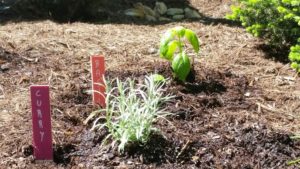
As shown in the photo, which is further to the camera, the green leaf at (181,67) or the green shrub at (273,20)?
the green shrub at (273,20)

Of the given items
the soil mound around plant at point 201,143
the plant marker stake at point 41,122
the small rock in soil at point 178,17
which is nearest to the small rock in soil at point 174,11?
the small rock in soil at point 178,17

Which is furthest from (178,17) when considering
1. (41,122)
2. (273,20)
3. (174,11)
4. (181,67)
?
(41,122)

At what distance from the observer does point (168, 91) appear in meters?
3.72

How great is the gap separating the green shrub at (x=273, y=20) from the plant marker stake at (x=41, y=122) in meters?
2.29

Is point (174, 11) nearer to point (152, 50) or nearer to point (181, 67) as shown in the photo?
point (152, 50)

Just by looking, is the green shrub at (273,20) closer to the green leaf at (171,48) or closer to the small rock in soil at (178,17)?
the green leaf at (171,48)

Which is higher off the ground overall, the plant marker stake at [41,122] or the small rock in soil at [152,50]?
the small rock in soil at [152,50]

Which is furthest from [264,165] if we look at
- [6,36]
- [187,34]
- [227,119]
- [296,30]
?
[6,36]

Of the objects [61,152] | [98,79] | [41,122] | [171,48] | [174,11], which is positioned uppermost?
[174,11]

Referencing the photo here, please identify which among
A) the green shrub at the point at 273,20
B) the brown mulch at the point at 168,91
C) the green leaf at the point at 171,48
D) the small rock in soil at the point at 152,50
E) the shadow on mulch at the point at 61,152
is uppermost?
the green shrub at the point at 273,20

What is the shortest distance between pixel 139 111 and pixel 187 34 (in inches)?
34.5

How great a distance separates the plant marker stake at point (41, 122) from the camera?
2801mm

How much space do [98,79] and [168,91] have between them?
59cm

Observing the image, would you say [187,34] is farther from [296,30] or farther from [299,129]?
[296,30]
